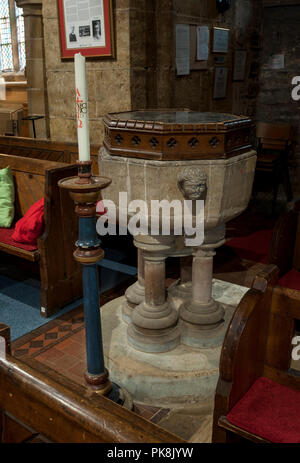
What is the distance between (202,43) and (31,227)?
8.43 feet

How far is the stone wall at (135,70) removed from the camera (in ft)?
11.9

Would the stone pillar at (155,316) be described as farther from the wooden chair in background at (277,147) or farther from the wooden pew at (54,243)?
the wooden chair in background at (277,147)

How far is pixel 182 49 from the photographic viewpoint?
161 inches

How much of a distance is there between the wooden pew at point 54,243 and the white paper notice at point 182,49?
5.31 feet

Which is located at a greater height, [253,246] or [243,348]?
[243,348]

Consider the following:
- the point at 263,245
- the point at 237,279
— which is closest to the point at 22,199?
the point at 237,279

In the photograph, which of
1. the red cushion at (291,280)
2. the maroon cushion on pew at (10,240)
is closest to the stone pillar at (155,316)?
the red cushion at (291,280)

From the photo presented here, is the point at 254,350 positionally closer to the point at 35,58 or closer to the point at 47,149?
the point at 47,149

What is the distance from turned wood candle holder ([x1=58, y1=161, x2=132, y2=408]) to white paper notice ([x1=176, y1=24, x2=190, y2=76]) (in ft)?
8.82

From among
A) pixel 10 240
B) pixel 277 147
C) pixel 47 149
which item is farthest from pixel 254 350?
pixel 277 147

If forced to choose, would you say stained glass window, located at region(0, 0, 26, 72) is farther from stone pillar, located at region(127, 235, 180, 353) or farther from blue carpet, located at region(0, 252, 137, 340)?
stone pillar, located at region(127, 235, 180, 353)

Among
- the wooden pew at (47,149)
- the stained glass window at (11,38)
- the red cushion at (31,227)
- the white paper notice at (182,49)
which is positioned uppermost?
the stained glass window at (11,38)

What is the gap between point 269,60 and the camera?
6.37 metres
